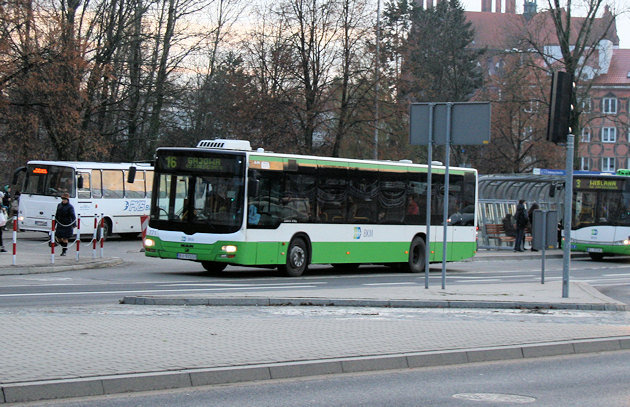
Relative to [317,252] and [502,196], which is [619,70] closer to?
[502,196]

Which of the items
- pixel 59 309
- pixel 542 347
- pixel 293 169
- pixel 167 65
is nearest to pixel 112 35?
pixel 167 65

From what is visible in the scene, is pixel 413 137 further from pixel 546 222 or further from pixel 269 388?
pixel 269 388

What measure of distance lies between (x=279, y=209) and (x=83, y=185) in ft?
51.2

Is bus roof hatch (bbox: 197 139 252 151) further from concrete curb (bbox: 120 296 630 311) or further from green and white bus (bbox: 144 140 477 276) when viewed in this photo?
concrete curb (bbox: 120 296 630 311)

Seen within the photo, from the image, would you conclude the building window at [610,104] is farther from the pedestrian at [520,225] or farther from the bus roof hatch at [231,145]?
the bus roof hatch at [231,145]

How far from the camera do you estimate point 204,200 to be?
20875mm

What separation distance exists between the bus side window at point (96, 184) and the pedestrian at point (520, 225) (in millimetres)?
15744

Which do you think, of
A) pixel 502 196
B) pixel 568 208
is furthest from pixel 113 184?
pixel 568 208

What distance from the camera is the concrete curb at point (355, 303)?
14.3 metres

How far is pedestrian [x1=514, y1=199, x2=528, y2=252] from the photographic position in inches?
1374

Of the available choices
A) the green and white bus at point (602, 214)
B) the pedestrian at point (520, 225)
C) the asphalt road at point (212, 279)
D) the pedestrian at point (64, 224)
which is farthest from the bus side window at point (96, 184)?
the green and white bus at point (602, 214)

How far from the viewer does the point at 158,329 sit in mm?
10914

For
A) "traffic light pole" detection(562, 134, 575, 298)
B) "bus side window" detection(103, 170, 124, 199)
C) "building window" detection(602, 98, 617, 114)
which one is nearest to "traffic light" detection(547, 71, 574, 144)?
"traffic light pole" detection(562, 134, 575, 298)

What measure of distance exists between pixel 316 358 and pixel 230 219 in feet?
37.2
